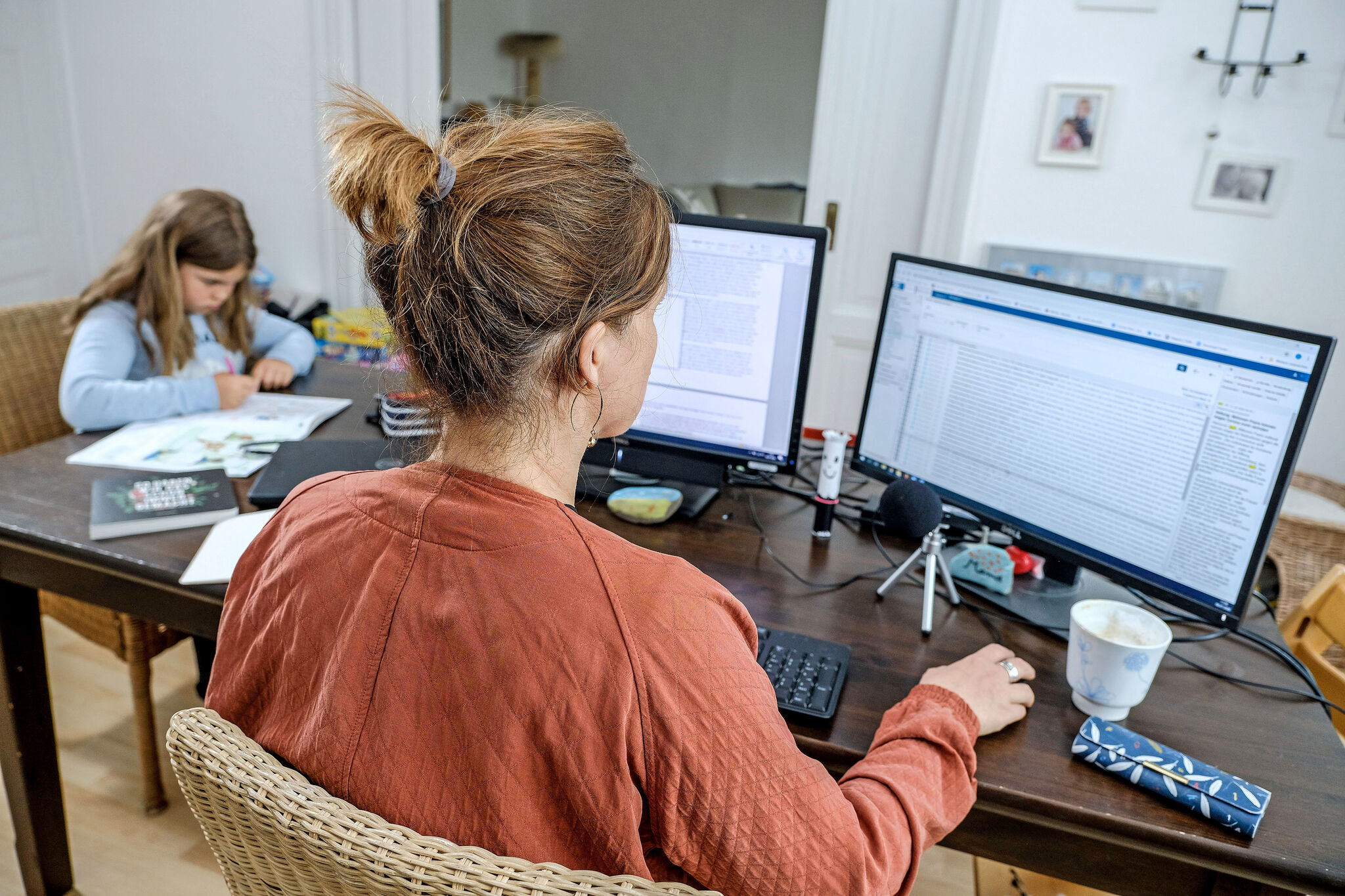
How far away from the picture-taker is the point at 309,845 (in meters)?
0.58

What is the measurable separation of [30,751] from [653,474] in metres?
1.07

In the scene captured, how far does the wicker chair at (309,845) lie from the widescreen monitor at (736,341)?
82 centimetres

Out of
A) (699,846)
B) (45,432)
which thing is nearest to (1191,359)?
(699,846)

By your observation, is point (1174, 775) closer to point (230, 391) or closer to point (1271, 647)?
point (1271, 647)

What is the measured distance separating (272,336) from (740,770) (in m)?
1.71

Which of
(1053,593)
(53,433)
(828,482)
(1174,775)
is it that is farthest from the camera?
(53,433)

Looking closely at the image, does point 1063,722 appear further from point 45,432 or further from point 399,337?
point 45,432

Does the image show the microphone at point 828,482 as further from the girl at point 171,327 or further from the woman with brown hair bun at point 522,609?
the girl at point 171,327

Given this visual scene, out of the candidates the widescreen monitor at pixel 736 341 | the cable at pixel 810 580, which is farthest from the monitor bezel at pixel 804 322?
the cable at pixel 810 580

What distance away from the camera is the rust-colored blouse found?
0.62m

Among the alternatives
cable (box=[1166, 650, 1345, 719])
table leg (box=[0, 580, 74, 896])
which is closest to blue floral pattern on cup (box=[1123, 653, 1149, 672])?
cable (box=[1166, 650, 1345, 719])

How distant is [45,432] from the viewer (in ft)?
5.83

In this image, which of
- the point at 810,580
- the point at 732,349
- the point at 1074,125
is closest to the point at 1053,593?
the point at 810,580

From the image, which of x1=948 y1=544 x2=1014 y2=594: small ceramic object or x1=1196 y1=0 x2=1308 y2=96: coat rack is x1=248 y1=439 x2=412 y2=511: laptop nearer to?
x1=948 y1=544 x2=1014 y2=594: small ceramic object
